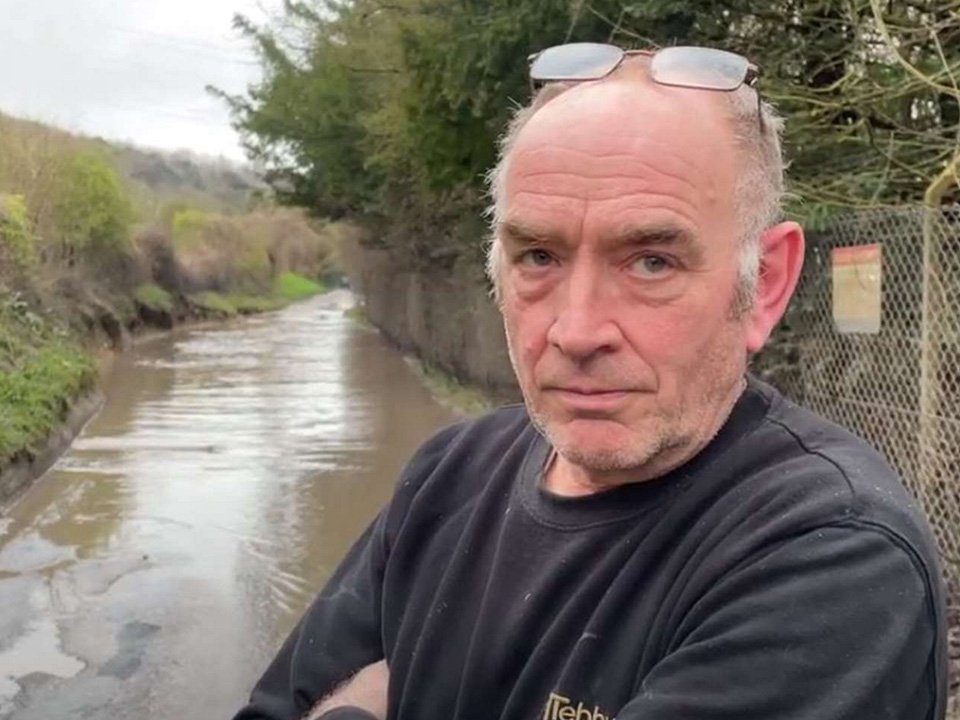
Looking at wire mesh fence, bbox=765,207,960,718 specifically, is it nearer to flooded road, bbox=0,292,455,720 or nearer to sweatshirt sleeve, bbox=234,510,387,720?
sweatshirt sleeve, bbox=234,510,387,720

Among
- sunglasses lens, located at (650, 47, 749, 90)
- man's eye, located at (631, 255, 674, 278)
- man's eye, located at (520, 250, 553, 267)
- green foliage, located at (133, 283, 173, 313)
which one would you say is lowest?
green foliage, located at (133, 283, 173, 313)

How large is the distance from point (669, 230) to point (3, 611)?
6.97 m

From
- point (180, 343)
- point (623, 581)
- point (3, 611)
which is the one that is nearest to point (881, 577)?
point (623, 581)

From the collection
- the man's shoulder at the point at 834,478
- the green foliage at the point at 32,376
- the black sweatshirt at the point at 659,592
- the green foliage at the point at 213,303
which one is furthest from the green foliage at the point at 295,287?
the man's shoulder at the point at 834,478

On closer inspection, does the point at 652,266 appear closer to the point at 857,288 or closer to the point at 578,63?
the point at 578,63

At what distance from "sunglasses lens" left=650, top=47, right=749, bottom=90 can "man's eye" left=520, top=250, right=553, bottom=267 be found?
244 mm

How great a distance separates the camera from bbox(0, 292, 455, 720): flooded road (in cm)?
639

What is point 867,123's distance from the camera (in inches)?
246

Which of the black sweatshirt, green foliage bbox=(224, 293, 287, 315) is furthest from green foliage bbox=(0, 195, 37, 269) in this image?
green foliage bbox=(224, 293, 287, 315)

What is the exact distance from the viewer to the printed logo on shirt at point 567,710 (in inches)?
55.0

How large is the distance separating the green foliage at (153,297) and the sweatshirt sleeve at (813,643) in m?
34.1

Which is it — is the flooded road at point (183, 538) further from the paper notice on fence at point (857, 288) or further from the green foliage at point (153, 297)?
the green foliage at point (153, 297)

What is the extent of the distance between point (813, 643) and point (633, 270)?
47 cm

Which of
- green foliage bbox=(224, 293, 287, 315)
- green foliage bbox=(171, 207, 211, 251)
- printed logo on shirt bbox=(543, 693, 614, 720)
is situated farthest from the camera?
green foliage bbox=(224, 293, 287, 315)
